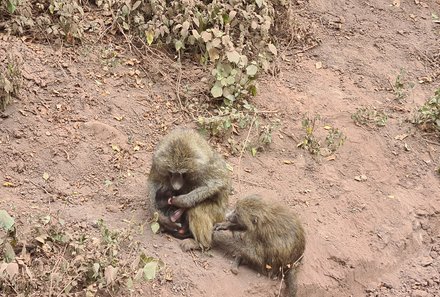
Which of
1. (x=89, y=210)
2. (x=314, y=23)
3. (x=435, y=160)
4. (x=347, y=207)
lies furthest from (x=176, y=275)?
(x=314, y=23)

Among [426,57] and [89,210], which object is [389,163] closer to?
[426,57]

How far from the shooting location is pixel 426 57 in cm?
1039

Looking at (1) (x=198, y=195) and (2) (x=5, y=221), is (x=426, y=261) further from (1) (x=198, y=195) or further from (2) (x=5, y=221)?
(2) (x=5, y=221)

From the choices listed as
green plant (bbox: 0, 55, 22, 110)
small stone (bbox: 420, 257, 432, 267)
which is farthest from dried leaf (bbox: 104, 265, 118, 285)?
small stone (bbox: 420, 257, 432, 267)

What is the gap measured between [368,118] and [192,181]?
314 centimetres

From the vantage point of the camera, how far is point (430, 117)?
9.00 metres

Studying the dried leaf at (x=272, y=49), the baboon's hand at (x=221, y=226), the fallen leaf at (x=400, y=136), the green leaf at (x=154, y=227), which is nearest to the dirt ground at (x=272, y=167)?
the fallen leaf at (x=400, y=136)

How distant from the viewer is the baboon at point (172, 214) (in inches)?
269

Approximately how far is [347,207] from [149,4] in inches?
141

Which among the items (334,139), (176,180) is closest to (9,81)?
(176,180)

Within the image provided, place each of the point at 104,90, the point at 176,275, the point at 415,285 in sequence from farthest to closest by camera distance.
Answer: the point at 104,90 → the point at 415,285 → the point at 176,275

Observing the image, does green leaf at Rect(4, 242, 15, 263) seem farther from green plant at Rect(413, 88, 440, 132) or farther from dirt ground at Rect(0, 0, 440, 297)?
green plant at Rect(413, 88, 440, 132)

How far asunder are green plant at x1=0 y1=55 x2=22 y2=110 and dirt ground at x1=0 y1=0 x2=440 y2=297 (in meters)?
0.13

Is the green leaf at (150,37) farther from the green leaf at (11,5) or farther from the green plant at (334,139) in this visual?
the green plant at (334,139)
